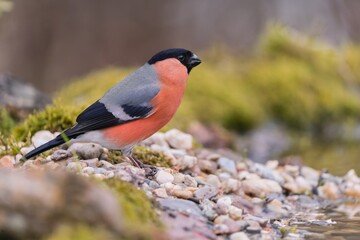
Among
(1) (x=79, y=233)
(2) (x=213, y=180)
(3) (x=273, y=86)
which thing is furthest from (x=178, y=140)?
(3) (x=273, y=86)

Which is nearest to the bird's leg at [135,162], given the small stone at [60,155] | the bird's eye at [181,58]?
the small stone at [60,155]

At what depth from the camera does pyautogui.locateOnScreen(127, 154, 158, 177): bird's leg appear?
4765 millimetres

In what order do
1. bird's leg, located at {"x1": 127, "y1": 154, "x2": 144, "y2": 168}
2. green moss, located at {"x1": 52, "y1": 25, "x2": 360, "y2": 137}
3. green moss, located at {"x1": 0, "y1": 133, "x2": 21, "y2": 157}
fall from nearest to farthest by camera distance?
bird's leg, located at {"x1": 127, "y1": 154, "x2": 144, "y2": 168}, green moss, located at {"x1": 0, "y1": 133, "x2": 21, "y2": 157}, green moss, located at {"x1": 52, "y1": 25, "x2": 360, "y2": 137}

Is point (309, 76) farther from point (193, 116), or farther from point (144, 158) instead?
point (144, 158)

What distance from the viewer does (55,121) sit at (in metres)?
5.95

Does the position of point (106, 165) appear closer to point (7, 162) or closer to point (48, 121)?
point (7, 162)

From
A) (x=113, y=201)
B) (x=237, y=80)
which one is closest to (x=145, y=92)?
(x=113, y=201)

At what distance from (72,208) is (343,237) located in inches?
74.2

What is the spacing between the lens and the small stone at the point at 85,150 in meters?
5.05

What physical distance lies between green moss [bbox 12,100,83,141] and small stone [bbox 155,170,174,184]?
144cm

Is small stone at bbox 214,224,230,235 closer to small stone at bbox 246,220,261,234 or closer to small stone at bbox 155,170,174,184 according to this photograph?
small stone at bbox 246,220,261,234

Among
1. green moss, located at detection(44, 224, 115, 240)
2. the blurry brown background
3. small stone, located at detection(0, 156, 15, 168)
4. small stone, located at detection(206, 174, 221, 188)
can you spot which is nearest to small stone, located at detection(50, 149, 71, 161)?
small stone, located at detection(0, 156, 15, 168)

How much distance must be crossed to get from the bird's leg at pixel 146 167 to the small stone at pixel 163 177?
46 millimetres

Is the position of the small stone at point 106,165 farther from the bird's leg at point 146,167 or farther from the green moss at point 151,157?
the green moss at point 151,157
